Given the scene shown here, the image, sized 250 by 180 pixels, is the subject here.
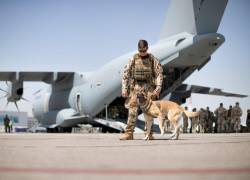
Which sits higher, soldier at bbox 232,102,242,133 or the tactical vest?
the tactical vest

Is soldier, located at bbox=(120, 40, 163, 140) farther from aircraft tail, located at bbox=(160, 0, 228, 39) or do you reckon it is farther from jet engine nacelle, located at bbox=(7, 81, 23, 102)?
jet engine nacelle, located at bbox=(7, 81, 23, 102)

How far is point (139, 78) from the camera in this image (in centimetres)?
758

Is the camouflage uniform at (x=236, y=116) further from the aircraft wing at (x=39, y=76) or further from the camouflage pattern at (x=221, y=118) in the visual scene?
the aircraft wing at (x=39, y=76)

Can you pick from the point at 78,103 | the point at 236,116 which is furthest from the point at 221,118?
the point at 78,103

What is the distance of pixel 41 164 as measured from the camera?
3021 mm

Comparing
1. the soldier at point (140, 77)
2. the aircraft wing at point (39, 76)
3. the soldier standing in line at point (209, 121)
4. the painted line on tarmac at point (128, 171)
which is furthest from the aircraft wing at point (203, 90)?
the painted line on tarmac at point (128, 171)

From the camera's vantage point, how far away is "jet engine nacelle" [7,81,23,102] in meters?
22.6

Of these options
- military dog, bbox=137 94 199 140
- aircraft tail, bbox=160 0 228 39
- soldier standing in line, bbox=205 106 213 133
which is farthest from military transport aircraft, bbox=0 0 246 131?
military dog, bbox=137 94 199 140

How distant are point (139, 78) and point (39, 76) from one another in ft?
55.6

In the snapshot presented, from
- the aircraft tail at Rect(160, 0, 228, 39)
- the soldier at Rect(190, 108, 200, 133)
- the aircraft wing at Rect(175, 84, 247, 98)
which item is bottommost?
the soldier at Rect(190, 108, 200, 133)

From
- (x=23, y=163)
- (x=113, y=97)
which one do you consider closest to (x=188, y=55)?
(x=113, y=97)

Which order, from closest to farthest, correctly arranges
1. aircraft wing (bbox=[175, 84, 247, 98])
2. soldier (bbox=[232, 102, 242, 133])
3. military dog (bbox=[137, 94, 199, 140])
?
military dog (bbox=[137, 94, 199, 140]) < soldier (bbox=[232, 102, 242, 133]) < aircraft wing (bbox=[175, 84, 247, 98])

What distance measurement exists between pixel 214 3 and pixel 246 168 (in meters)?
15.3

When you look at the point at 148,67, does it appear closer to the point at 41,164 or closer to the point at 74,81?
the point at 41,164
